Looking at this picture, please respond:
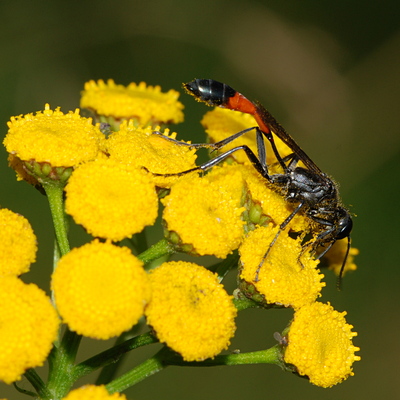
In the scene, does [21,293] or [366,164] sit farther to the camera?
[366,164]

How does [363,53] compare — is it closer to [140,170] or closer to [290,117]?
[290,117]

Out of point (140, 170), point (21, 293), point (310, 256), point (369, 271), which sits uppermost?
point (140, 170)

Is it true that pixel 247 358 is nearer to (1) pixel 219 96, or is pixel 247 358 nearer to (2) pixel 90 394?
(2) pixel 90 394

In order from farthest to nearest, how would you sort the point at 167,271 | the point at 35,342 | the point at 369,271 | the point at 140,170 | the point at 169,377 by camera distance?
the point at 369,271
the point at 169,377
the point at 140,170
the point at 167,271
the point at 35,342

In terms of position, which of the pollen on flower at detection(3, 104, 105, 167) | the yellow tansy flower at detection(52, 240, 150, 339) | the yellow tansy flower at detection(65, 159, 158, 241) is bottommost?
the yellow tansy flower at detection(52, 240, 150, 339)

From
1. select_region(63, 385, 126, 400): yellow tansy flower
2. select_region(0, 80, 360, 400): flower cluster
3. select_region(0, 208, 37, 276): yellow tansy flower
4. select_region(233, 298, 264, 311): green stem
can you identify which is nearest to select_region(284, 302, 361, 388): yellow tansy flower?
select_region(0, 80, 360, 400): flower cluster

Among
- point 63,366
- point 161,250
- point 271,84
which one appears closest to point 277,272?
point 161,250

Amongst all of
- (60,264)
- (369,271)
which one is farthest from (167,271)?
(369,271)

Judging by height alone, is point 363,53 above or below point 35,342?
above

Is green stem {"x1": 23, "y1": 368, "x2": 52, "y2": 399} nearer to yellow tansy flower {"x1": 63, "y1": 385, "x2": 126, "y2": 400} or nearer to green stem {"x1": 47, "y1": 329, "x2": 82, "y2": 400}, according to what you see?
green stem {"x1": 47, "y1": 329, "x2": 82, "y2": 400}

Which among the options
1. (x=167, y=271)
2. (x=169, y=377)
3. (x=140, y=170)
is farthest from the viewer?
(x=169, y=377)
